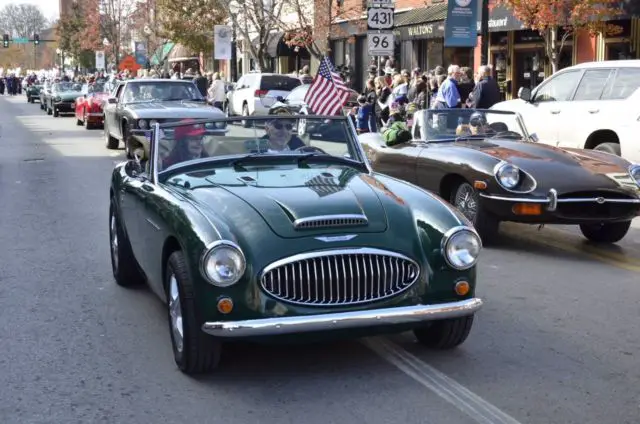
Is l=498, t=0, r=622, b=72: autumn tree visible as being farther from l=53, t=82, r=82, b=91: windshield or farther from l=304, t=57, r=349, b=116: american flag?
l=53, t=82, r=82, b=91: windshield

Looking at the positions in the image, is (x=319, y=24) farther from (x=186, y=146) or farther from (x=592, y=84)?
(x=186, y=146)

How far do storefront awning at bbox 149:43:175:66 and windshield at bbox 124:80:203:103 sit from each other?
122 feet

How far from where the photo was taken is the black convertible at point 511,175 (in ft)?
28.5

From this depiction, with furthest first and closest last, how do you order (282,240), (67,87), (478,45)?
1. (67,87)
2. (478,45)
3. (282,240)

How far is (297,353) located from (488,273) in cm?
294

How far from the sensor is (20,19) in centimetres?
13212

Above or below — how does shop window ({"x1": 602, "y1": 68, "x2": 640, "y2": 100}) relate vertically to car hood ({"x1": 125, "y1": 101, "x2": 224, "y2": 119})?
above

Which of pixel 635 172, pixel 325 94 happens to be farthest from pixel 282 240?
pixel 325 94

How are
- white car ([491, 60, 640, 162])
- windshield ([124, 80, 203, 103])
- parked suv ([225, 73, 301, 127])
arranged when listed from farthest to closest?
1. parked suv ([225, 73, 301, 127])
2. windshield ([124, 80, 203, 103])
3. white car ([491, 60, 640, 162])

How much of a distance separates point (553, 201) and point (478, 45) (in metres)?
21.3

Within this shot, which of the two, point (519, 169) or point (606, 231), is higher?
point (519, 169)

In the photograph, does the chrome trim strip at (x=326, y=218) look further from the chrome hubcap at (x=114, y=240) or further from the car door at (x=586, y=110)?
the car door at (x=586, y=110)

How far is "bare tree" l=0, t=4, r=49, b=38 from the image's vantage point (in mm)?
131125

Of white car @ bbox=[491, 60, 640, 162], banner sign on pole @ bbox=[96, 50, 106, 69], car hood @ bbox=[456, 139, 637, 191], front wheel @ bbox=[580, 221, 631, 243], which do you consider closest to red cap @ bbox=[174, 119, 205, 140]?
car hood @ bbox=[456, 139, 637, 191]
